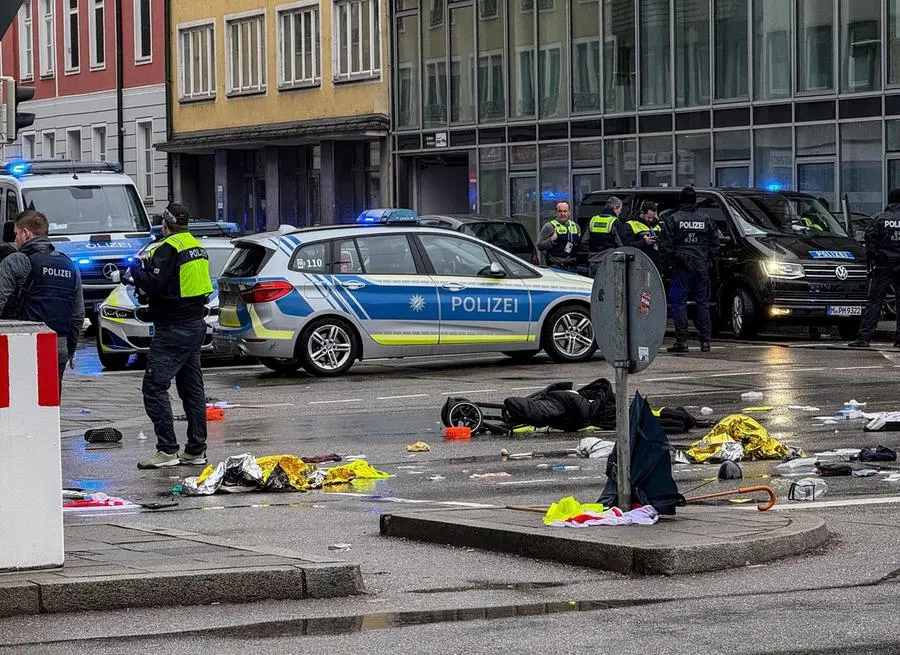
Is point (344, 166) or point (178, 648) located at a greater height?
point (344, 166)

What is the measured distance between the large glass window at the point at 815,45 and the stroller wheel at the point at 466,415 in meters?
17.6

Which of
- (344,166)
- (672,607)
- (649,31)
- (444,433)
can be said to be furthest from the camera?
(344,166)

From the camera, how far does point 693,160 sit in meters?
33.7

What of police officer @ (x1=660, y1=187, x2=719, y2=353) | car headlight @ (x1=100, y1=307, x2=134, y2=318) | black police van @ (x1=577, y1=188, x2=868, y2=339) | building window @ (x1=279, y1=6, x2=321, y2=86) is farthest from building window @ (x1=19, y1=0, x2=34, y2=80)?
police officer @ (x1=660, y1=187, x2=719, y2=353)

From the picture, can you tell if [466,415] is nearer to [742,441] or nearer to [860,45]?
[742,441]

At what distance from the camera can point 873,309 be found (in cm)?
2261

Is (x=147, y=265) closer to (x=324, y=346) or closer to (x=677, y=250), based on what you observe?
(x=324, y=346)

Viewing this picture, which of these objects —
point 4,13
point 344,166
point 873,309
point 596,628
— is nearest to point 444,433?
point 4,13

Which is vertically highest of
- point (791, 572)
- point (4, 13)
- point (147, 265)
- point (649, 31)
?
point (649, 31)

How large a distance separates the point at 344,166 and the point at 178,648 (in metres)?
38.1

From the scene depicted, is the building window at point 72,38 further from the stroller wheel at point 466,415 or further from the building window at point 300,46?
the stroller wheel at point 466,415

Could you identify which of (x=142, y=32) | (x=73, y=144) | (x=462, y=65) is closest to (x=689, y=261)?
(x=462, y=65)

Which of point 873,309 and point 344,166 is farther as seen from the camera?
point 344,166

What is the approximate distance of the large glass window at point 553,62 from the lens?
1464 inches
